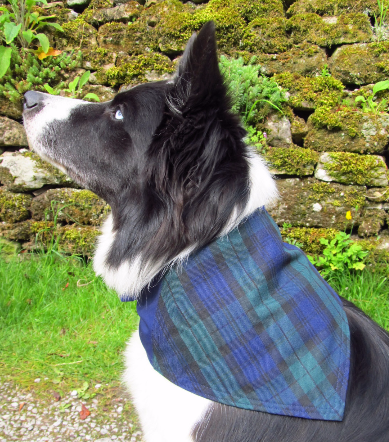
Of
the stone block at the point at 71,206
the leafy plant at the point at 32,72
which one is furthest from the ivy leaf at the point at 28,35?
the stone block at the point at 71,206

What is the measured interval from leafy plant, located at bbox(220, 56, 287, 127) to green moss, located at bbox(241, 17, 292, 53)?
6.9 inches

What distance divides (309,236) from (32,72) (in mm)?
2693

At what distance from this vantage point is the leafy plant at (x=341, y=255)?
274 cm

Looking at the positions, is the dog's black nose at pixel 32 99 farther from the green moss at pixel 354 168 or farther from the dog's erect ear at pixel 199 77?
the green moss at pixel 354 168

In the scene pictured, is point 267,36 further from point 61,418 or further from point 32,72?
point 61,418

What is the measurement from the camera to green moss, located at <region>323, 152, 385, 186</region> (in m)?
2.79

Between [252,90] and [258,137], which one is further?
[258,137]

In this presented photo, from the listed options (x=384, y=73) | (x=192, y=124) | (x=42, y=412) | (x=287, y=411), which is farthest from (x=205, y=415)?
(x=384, y=73)

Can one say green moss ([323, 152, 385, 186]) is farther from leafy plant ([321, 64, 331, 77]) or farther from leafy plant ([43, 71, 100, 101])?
leafy plant ([43, 71, 100, 101])

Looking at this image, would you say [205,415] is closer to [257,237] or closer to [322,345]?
[322,345]

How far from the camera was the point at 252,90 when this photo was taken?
2.77m

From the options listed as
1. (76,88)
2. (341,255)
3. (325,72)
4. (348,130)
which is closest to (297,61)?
(325,72)

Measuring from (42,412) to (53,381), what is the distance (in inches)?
8.4

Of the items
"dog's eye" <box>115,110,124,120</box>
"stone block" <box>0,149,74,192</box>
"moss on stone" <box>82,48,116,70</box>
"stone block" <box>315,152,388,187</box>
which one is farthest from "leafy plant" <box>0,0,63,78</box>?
"stone block" <box>315,152,388,187</box>
